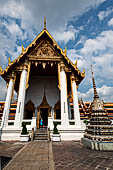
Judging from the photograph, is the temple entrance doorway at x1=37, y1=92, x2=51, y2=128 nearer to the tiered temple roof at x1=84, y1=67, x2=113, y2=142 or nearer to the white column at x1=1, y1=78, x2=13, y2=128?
the white column at x1=1, y1=78, x2=13, y2=128

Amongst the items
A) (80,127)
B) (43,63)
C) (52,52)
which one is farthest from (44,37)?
(80,127)

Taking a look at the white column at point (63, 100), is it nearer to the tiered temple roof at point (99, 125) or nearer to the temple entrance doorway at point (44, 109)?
the tiered temple roof at point (99, 125)

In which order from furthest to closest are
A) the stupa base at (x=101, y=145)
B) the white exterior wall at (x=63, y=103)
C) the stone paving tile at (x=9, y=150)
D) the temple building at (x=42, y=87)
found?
the white exterior wall at (x=63, y=103) → the temple building at (x=42, y=87) → the stupa base at (x=101, y=145) → the stone paving tile at (x=9, y=150)

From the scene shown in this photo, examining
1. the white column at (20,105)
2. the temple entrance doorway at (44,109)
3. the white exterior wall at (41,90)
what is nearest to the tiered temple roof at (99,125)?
the white column at (20,105)

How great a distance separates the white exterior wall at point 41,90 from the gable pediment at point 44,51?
3.65 metres

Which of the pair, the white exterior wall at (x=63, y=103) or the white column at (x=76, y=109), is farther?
the white column at (x=76, y=109)

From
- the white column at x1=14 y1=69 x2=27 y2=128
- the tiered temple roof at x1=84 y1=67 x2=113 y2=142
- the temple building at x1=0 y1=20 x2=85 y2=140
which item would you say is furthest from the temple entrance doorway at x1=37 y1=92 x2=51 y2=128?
the tiered temple roof at x1=84 y1=67 x2=113 y2=142

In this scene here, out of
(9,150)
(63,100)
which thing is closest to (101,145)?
(9,150)

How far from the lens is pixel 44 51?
10641 millimetres

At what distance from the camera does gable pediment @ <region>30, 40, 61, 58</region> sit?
1051 centimetres

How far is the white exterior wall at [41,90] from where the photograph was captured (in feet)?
41.0

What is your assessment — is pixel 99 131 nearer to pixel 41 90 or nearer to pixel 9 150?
pixel 9 150

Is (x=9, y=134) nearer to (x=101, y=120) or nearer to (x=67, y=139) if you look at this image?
(x=67, y=139)

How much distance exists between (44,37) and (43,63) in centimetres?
327
